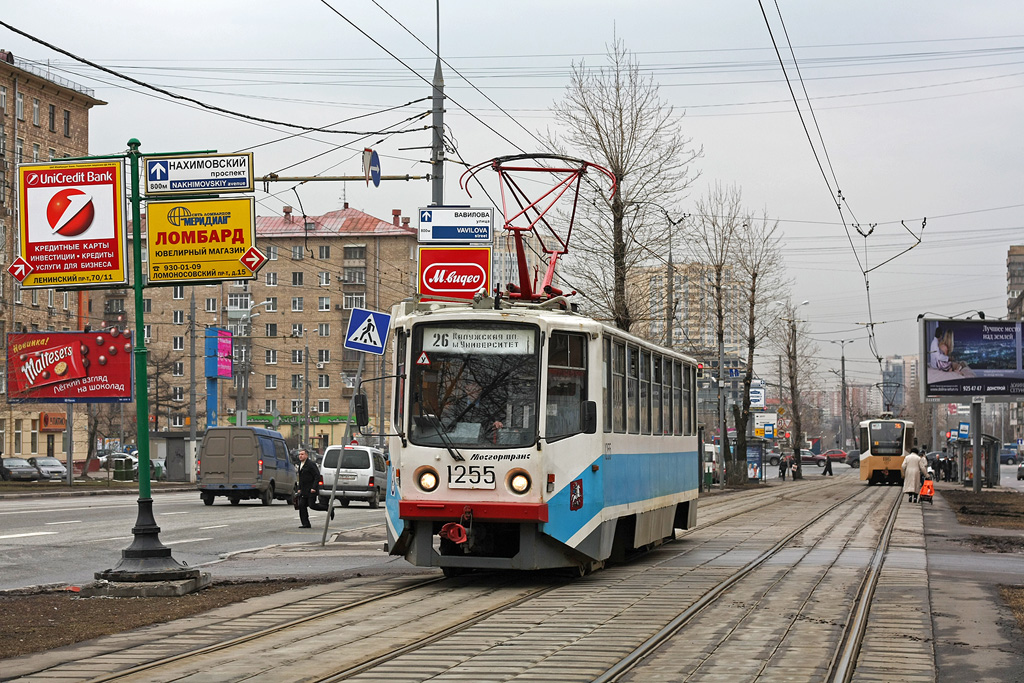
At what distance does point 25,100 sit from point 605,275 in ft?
204

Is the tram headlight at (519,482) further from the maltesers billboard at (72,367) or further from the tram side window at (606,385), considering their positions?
the maltesers billboard at (72,367)

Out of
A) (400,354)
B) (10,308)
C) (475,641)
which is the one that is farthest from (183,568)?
(10,308)

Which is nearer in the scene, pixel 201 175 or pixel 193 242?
pixel 201 175

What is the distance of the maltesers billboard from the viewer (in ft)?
171

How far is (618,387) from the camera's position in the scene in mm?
16000

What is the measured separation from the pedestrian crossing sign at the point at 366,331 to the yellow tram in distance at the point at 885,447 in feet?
148

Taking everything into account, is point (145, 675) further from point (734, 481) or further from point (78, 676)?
point (734, 481)

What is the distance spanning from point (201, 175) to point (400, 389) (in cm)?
354

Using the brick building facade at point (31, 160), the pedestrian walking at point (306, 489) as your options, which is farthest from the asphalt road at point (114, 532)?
the brick building facade at point (31, 160)

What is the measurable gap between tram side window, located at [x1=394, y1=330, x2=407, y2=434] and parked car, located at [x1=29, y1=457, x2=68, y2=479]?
172ft

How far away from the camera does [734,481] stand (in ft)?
194

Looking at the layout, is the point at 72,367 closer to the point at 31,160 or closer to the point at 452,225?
the point at 452,225

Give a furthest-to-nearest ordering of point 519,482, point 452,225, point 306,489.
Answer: point 306,489 < point 452,225 < point 519,482

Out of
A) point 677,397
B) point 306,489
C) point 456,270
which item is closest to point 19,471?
point 306,489
